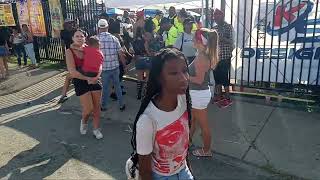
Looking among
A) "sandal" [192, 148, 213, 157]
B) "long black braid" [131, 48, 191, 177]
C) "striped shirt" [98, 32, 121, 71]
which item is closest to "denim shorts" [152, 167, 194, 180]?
"long black braid" [131, 48, 191, 177]

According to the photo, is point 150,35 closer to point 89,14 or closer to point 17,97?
point 89,14

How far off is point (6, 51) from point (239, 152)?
24.9ft

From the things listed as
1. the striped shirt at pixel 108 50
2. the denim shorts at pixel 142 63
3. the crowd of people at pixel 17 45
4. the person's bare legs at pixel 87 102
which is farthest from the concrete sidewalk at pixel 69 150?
the crowd of people at pixel 17 45

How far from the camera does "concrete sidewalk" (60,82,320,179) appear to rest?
4465mm

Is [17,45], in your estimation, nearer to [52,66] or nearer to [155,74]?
[52,66]

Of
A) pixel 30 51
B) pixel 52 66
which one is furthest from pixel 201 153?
pixel 30 51

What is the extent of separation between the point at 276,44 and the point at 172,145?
16.8 ft

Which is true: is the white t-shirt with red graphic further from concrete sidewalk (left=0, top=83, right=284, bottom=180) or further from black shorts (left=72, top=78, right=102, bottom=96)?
black shorts (left=72, top=78, right=102, bottom=96)

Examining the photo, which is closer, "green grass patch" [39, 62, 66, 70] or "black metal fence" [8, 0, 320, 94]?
"black metal fence" [8, 0, 320, 94]

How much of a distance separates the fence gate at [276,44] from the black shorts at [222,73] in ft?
0.61

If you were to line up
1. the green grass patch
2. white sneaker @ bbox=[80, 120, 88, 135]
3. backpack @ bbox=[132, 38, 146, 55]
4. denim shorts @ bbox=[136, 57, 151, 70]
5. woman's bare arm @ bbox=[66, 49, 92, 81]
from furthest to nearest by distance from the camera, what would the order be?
the green grass patch < backpack @ bbox=[132, 38, 146, 55] < denim shorts @ bbox=[136, 57, 151, 70] < white sneaker @ bbox=[80, 120, 88, 135] < woman's bare arm @ bbox=[66, 49, 92, 81]

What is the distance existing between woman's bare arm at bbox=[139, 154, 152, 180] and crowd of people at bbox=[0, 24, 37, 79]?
8.52 m

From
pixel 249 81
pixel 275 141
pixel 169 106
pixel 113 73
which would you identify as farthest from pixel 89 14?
pixel 169 106

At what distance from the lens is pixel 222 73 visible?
6730 millimetres
